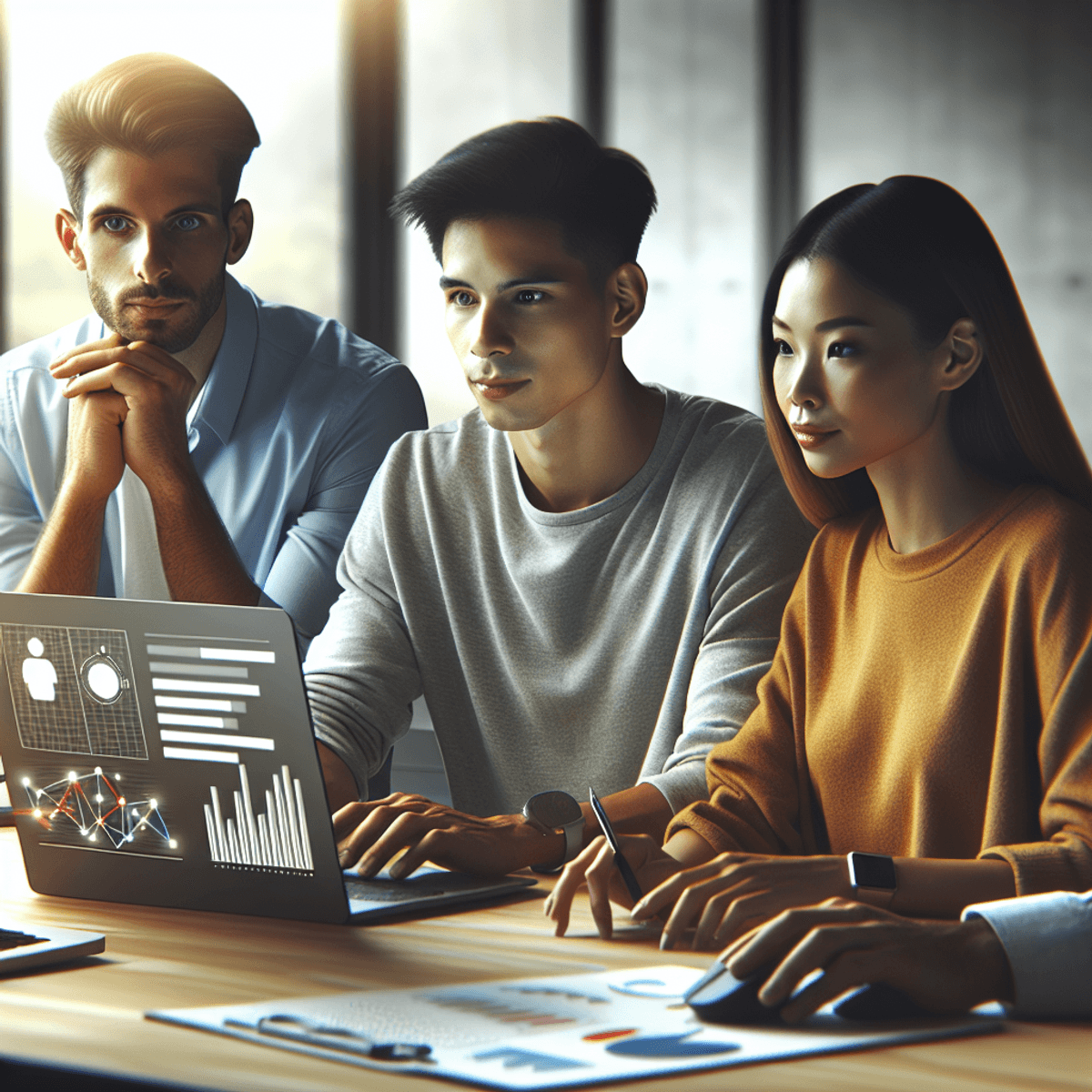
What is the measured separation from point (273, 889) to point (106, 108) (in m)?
1.52

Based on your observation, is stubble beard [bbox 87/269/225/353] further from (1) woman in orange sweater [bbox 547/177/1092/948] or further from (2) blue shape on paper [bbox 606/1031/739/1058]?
(2) blue shape on paper [bbox 606/1031/739/1058]

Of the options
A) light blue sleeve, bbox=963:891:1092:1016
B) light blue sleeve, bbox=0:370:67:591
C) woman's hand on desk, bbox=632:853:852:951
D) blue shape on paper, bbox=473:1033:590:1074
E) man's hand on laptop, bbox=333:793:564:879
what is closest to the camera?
blue shape on paper, bbox=473:1033:590:1074

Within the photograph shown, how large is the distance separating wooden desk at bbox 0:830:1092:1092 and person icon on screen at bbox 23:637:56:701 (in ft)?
0.63

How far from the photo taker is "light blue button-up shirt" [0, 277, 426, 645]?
2391 mm

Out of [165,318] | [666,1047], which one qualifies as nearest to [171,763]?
[666,1047]

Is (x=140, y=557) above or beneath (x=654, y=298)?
beneath

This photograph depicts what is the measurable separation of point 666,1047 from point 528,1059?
0.29 ft

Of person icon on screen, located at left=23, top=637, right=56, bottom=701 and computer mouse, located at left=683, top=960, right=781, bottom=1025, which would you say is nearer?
computer mouse, located at left=683, top=960, right=781, bottom=1025

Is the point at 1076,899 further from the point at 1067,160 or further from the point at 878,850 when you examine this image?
the point at 1067,160

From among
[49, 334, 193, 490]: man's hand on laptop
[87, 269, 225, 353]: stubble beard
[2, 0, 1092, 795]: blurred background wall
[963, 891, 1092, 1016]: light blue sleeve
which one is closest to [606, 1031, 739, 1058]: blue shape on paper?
[963, 891, 1092, 1016]: light blue sleeve

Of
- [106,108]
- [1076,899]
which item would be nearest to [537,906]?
[1076,899]

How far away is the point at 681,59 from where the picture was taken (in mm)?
4133

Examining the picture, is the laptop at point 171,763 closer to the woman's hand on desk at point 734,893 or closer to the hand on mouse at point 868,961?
the woman's hand on desk at point 734,893

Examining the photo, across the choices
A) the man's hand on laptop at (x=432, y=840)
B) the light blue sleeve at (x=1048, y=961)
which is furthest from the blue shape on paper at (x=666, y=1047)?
the man's hand on laptop at (x=432, y=840)
